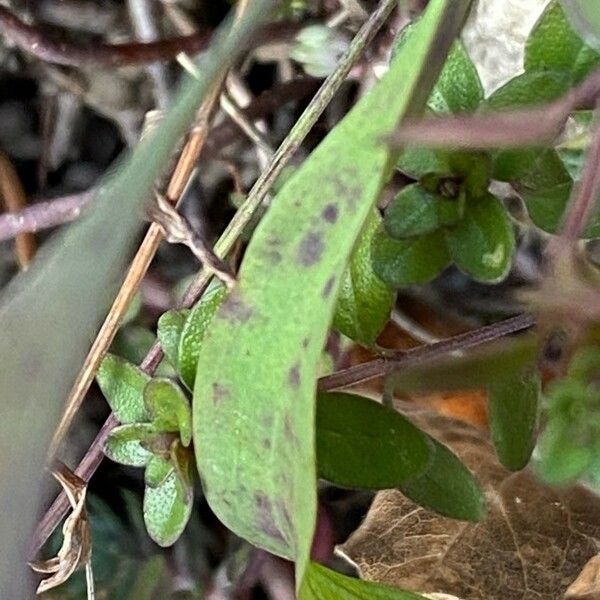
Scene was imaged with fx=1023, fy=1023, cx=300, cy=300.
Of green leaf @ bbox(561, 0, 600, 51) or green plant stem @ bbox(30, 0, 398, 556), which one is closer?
green leaf @ bbox(561, 0, 600, 51)

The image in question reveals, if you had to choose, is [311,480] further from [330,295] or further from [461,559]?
[461,559]

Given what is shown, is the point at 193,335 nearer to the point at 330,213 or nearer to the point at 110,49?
the point at 330,213

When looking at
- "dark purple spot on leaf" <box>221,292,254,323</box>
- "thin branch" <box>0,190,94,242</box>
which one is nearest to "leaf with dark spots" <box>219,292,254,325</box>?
"dark purple spot on leaf" <box>221,292,254,323</box>

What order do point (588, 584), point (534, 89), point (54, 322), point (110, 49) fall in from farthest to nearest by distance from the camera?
point (110, 49) → point (588, 584) → point (534, 89) → point (54, 322)

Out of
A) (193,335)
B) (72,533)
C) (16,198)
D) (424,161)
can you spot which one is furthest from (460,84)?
(16,198)

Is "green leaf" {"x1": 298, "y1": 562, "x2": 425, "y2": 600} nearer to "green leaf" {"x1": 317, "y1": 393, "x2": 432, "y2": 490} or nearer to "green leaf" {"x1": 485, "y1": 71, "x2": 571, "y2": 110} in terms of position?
"green leaf" {"x1": 317, "y1": 393, "x2": 432, "y2": 490}
